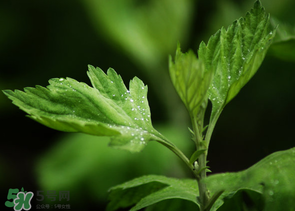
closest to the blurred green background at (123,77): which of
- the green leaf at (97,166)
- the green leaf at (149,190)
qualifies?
the green leaf at (97,166)

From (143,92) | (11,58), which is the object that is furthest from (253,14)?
(11,58)

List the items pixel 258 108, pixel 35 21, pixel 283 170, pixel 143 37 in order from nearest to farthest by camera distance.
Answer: pixel 283 170
pixel 258 108
pixel 143 37
pixel 35 21

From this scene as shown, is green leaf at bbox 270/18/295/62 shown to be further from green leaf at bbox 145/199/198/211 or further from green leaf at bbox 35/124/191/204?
green leaf at bbox 35/124/191/204

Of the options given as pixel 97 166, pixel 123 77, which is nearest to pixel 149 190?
pixel 97 166

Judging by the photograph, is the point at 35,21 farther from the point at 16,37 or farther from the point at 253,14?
the point at 253,14

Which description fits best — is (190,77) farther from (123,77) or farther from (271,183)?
(123,77)

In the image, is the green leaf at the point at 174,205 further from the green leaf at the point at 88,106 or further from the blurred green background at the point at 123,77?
the blurred green background at the point at 123,77
